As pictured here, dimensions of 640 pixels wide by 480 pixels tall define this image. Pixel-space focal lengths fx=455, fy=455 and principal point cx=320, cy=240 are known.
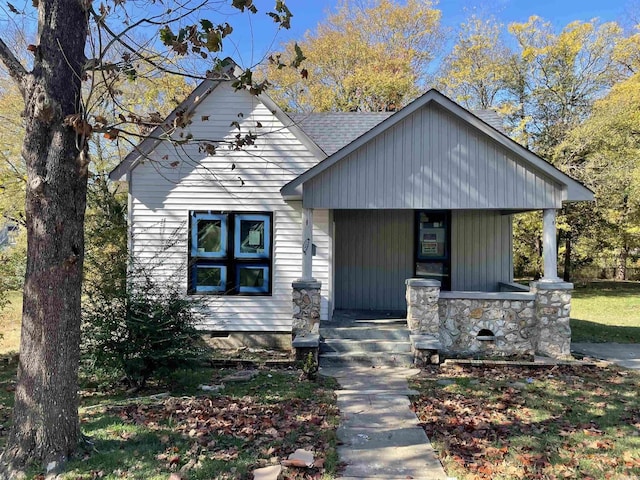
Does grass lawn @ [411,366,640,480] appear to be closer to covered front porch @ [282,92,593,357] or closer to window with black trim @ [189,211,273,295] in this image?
covered front porch @ [282,92,593,357]

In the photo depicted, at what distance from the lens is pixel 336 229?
10289mm

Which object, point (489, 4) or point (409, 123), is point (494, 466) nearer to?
point (409, 123)

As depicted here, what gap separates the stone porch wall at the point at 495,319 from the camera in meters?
7.60

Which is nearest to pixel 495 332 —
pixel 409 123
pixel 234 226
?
pixel 409 123

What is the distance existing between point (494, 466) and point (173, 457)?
2.65m

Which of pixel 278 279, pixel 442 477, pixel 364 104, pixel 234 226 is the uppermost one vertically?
pixel 364 104

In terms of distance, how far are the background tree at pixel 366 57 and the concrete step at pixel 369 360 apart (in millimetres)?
16201

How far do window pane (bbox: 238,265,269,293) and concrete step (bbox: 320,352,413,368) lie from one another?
2193 millimetres

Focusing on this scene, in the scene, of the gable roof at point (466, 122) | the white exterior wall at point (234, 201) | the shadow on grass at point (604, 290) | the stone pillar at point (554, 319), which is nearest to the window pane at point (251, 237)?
the white exterior wall at point (234, 201)

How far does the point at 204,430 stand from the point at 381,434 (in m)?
1.73

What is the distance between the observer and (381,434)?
447cm

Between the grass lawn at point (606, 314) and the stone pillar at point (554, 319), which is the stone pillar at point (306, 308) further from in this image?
the grass lawn at point (606, 314)

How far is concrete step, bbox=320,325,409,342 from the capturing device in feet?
25.5

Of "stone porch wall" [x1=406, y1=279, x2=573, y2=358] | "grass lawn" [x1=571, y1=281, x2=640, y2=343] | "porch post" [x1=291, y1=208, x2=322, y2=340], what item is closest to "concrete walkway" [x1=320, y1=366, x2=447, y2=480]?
"porch post" [x1=291, y1=208, x2=322, y2=340]
